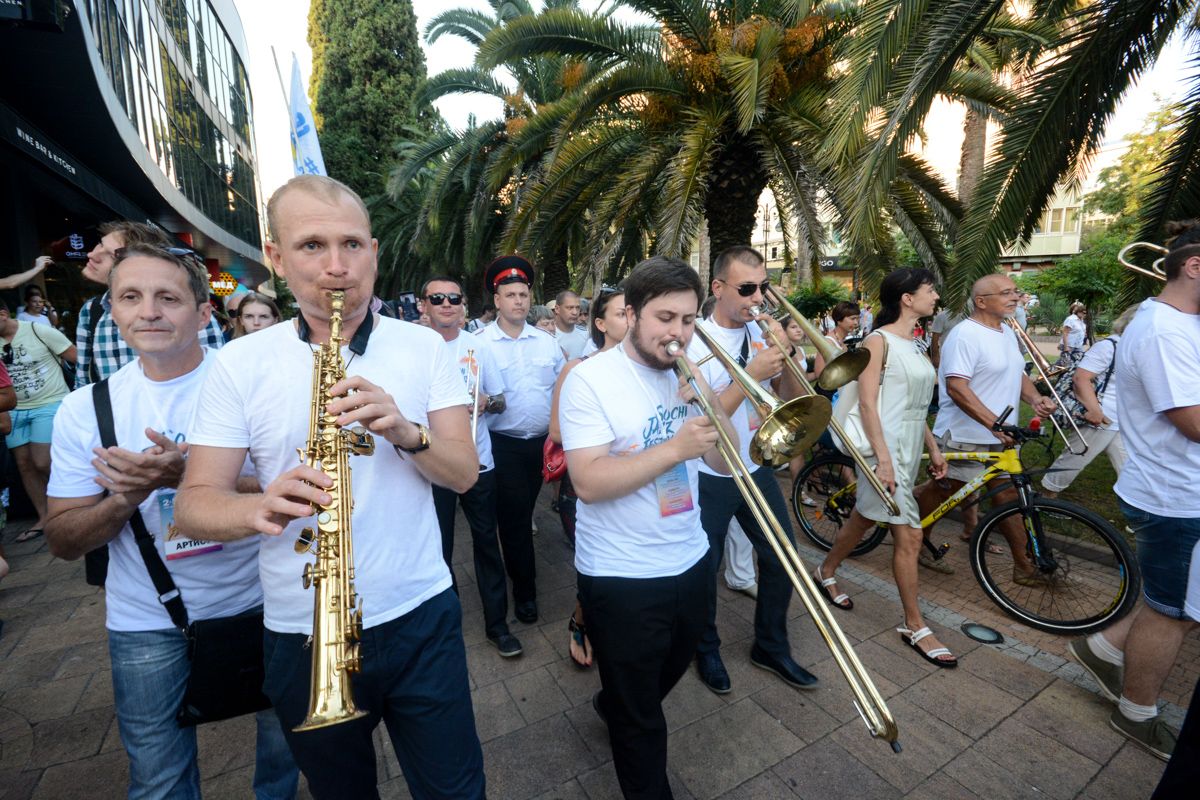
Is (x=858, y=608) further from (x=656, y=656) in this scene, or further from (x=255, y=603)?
(x=255, y=603)

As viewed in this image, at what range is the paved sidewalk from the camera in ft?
8.09

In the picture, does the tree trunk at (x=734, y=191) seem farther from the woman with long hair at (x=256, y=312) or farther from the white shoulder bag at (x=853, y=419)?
the woman with long hair at (x=256, y=312)

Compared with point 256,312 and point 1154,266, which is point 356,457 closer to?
point 256,312

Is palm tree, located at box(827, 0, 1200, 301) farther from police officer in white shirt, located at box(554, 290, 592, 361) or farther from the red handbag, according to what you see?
the red handbag

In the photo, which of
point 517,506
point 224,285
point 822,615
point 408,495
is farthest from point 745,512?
point 224,285

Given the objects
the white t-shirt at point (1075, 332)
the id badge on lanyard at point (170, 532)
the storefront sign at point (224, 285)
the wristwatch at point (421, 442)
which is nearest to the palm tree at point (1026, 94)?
the wristwatch at point (421, 442)

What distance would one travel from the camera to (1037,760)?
2551 millimetres

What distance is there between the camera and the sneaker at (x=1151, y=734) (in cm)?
254

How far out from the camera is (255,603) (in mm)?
1881

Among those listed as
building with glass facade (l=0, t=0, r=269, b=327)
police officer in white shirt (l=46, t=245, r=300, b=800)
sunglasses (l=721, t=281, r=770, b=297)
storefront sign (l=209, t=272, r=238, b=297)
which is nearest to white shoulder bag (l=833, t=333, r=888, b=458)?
sunglasses (l=721, t=281, r=770, b=297)

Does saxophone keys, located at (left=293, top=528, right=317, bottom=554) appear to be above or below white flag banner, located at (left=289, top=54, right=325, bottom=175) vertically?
below

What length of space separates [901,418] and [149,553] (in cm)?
380

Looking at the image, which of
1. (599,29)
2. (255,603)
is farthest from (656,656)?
(599,29)

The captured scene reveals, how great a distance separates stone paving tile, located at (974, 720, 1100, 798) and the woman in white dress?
1.82 feet
